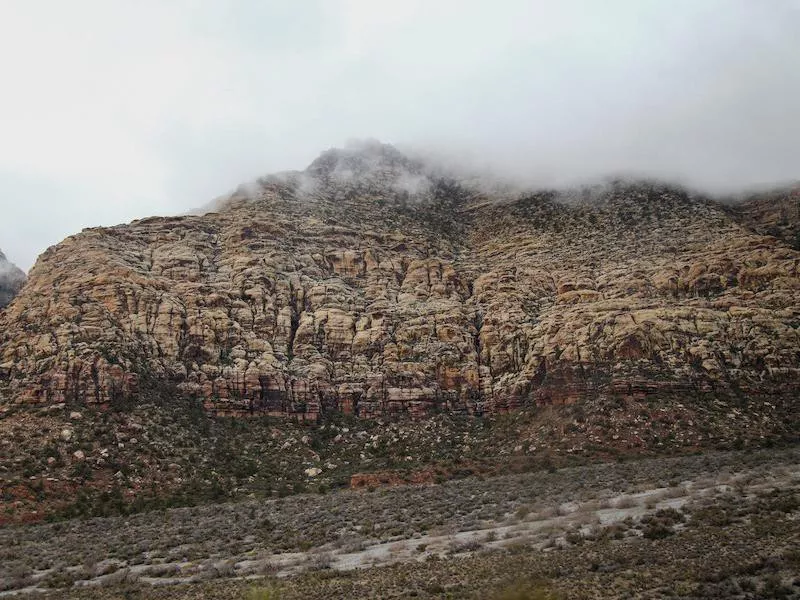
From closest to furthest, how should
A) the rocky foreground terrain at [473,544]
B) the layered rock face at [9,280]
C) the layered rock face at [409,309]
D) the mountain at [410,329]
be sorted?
1. the rocky foreground terrain at [473,544]
2. the mountain at [410,329]
3. the layered rock face at [409,309]
4. the layered rock face at [9,280]

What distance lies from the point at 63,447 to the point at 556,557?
35377 mm

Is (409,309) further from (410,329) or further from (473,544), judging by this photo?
(473,544)

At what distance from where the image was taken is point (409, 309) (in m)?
56.4

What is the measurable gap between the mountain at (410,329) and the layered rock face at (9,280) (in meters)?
55.0

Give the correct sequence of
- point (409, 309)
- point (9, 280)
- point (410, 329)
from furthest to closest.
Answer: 1. point (9, 280)
2. point (409, 309)
3. point (410, 329)

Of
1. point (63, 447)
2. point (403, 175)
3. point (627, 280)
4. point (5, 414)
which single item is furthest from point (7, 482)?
point (403, 175)

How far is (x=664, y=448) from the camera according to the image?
124ft

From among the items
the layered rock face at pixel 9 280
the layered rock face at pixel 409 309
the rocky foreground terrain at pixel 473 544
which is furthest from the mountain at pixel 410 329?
the layered rock face at pixel 9 280

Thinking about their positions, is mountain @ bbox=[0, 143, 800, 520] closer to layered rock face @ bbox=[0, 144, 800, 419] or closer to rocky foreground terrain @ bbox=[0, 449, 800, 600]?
layered rock face @ bbox=[0, 144, 800, 419]

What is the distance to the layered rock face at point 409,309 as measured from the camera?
1753 inches

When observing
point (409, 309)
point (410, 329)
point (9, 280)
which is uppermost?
point (9, 280)

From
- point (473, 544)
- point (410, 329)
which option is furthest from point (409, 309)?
point (473, 544)

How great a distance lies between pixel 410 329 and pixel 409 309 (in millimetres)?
2733

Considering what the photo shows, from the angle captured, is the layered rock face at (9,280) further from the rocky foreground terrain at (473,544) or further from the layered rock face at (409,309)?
the rocky foreground terrain at (473,544)
